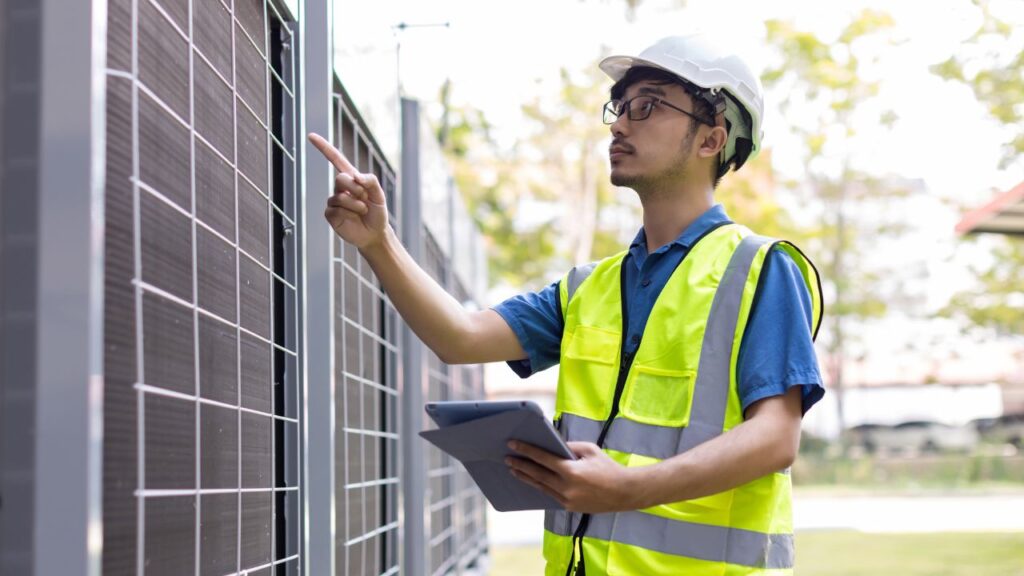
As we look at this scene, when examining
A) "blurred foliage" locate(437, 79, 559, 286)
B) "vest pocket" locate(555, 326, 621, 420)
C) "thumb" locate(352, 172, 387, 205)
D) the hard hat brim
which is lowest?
"vest pocket" locate(555, 326, 621, 420)

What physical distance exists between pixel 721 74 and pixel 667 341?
69 centimetres

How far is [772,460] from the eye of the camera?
2432 mm

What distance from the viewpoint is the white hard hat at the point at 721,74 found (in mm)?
2869

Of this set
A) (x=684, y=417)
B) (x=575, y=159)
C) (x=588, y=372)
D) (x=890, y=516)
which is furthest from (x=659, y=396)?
(x=575, y=159)

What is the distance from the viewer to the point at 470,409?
2180mm

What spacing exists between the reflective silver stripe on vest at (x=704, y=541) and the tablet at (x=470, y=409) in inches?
20.8

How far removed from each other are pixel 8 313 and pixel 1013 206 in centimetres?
1126

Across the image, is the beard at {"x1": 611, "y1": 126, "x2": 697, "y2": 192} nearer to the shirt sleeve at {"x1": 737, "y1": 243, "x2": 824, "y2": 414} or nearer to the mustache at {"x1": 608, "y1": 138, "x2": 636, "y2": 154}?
the mustache at {"x1": 608, "y1": 138, "x2": 636, "y2": 154}

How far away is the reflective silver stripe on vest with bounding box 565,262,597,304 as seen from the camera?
10.1 ft

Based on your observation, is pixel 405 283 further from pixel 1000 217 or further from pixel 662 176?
pixel 1000 217

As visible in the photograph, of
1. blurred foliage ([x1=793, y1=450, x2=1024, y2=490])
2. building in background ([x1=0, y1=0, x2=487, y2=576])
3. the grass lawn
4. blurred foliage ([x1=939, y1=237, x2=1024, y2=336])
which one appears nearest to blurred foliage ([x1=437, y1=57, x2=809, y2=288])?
blurred foliage ([x1=939, y1=237, x2=1024, y2=336])

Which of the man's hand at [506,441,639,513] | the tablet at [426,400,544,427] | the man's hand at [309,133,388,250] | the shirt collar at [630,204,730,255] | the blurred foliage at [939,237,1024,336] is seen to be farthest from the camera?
the blurred foliage at [939,237,1024,336]

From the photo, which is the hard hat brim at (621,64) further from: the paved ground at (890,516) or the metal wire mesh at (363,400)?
the paved ground at (890,516)

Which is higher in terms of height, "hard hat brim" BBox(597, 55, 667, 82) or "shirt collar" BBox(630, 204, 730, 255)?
"hard hat brim" BBox(597, 55, 667, 82)
